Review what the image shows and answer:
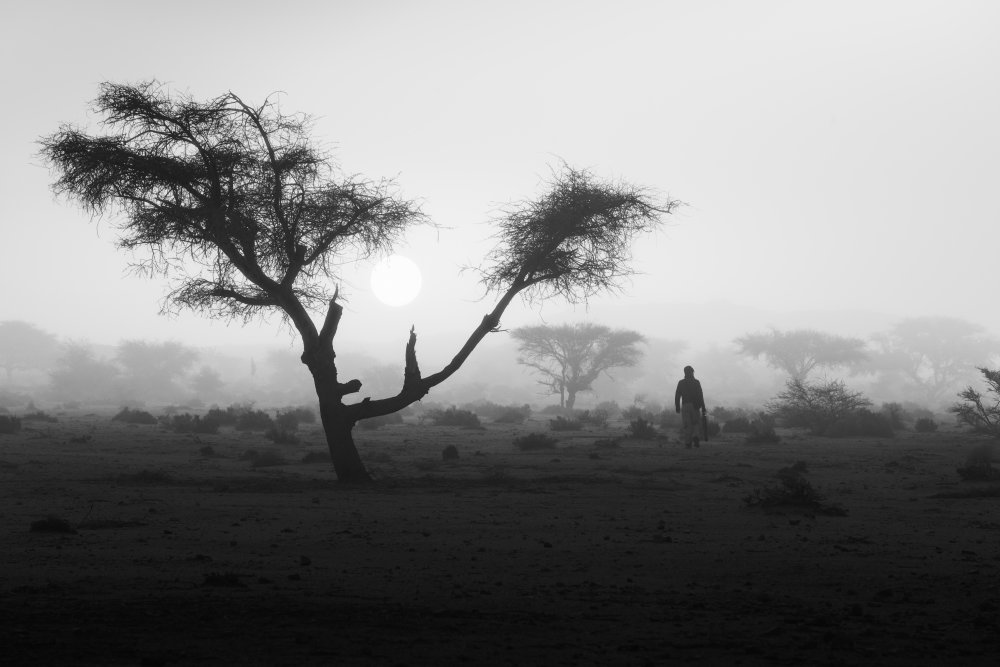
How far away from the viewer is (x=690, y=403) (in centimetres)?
2062

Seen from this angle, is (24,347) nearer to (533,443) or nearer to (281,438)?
(281,438)

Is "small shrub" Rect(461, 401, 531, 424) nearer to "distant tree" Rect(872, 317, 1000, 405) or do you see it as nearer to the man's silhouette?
the man's silhouette

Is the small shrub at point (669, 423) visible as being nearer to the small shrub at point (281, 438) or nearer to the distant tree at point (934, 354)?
the small shrub at point (281, 438)

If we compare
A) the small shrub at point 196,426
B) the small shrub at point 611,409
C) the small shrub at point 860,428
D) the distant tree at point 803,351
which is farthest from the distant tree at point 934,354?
the small shrub at point 196,426

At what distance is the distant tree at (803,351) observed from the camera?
81.1 metres

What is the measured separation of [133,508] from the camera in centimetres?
1077

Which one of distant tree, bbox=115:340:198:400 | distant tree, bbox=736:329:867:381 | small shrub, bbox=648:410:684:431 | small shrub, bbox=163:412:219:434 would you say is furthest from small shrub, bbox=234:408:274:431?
distant tree, bbox=736:329:867:381

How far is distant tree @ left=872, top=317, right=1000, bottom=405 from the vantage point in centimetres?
10519

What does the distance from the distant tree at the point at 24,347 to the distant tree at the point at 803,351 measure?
279 ft

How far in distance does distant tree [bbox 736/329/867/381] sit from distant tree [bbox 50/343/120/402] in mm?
55899

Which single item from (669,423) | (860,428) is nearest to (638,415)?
(669,423)

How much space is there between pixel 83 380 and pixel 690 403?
7293cm

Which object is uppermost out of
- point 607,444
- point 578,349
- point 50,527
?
point 578,349

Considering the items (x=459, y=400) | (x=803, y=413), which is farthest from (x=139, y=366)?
(x=803, y=413)
